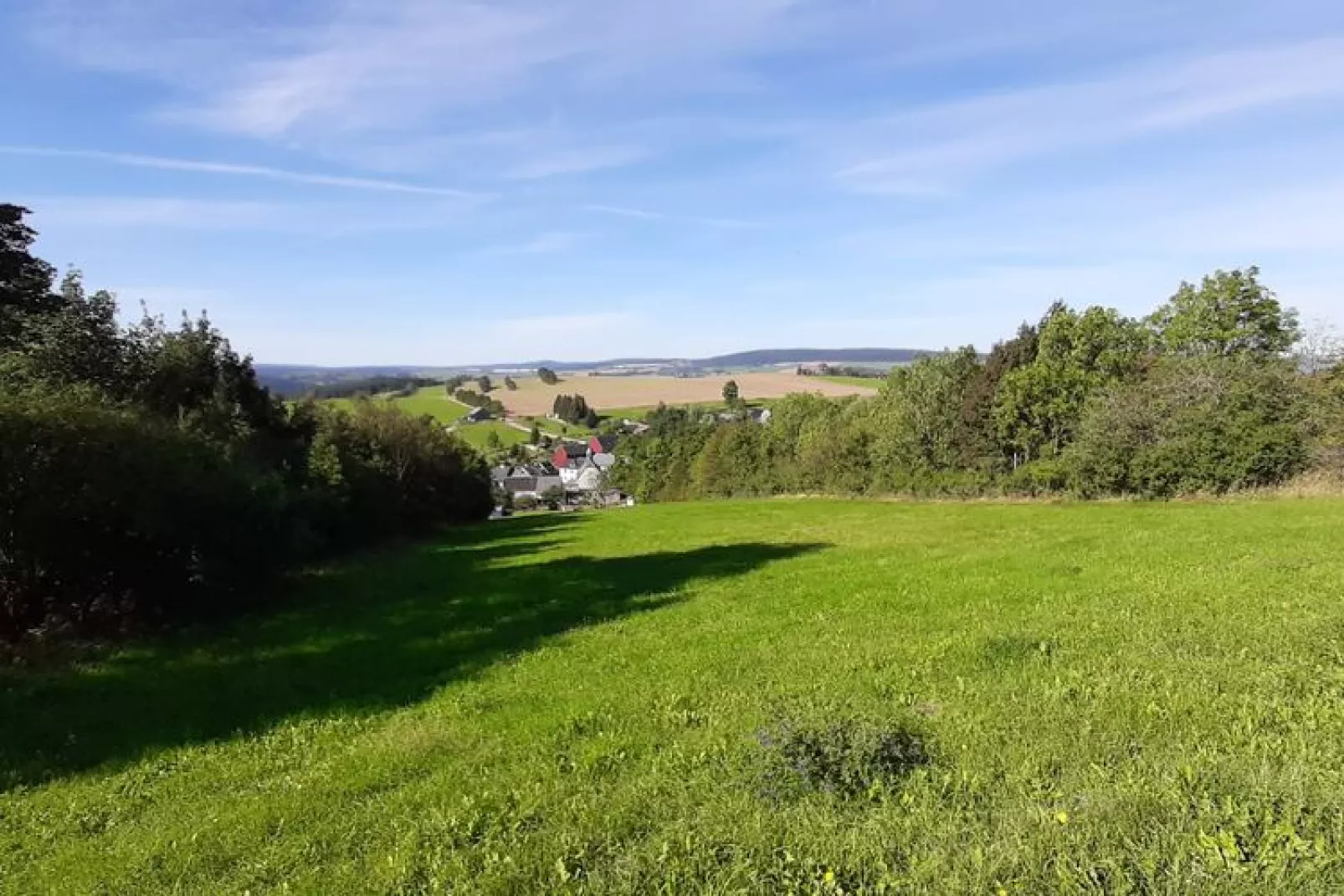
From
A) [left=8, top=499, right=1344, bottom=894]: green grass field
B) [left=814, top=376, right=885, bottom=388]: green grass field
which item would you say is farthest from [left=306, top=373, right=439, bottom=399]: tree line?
[left=814, top=376, right=885, bottom=388]: green grass field

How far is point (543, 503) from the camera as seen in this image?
105750 millimetres

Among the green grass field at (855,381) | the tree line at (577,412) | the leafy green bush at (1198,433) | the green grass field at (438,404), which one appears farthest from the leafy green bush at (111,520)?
the tree line at (577,412)

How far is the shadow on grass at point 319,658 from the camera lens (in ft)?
28.0

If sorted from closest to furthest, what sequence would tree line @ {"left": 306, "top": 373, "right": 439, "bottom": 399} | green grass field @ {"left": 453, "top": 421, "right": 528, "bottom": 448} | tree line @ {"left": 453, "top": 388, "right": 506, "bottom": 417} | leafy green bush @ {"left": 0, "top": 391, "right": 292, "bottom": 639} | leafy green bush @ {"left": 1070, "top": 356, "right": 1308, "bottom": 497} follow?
leafy green bush @ {"left": 0, "top": 391, "right": 292, "bottom": 639} < leafy green bush @ {"left": 1070, "top": 356, "right": 1308, "bottom": 497} < tree line @ {"left": 306, "top": 373, "right": 439, "bottom": 399} < green grass field @ {"left": 453, "top": 421, "right": 528, "bottom": 448} < tree line @ {"left": 453, "top": 388, "right": 506, "bottom": 417}

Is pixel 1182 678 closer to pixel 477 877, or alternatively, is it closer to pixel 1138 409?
pixel 477 877

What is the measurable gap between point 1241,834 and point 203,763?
26.5 ft

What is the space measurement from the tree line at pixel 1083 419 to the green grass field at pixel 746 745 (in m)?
15.0

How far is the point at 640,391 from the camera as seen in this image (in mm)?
154750

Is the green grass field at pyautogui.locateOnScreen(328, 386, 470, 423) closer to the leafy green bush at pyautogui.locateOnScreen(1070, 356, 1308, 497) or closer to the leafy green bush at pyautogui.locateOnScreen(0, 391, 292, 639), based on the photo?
the leafy green bush at pyautogui.locateOnScreen(1070, 356, 1308, 497)

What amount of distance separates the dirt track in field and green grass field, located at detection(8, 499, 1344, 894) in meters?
107

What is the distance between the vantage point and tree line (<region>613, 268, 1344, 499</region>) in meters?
27.0

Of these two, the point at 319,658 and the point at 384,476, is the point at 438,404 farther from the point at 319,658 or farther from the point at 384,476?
the point at 319,658

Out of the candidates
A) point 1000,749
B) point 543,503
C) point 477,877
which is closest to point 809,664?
point 1000,749

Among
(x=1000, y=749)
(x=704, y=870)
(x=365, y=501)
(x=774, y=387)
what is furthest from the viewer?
(x=774, y=387)
